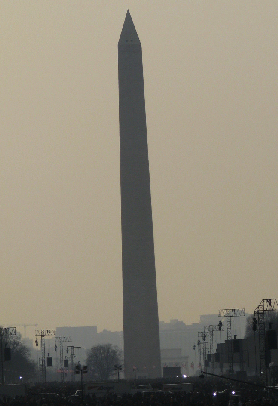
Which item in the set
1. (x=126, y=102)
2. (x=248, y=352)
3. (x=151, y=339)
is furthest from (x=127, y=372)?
(x=126, y=102)

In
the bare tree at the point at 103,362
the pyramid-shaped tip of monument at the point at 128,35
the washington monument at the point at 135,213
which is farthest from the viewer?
the bare tree at the point at 103,362

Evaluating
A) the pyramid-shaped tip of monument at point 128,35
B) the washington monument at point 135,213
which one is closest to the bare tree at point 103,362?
the washington monument at point 135,213

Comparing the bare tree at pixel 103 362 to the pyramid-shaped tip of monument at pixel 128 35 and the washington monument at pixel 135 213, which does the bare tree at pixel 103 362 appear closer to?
the washington monument at pixel 135 213

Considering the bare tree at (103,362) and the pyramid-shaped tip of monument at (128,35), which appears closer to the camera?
the pyramid-shaped tip of monument at (128,35)

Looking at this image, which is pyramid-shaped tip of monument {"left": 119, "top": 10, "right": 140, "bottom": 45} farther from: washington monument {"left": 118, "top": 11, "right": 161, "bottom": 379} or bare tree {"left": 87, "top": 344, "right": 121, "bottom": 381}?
bare tree {"left": 87, "top": 344, "right": 121, "bottom": 381}

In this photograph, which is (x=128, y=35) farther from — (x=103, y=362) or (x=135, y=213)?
(x=103, y=362)

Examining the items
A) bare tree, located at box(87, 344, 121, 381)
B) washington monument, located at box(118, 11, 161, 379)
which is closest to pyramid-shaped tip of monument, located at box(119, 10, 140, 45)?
washington monument, located at box(118, 11, 161, 379)

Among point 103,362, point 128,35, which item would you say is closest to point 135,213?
point 128,35

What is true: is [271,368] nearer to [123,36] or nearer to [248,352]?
[248,352]
